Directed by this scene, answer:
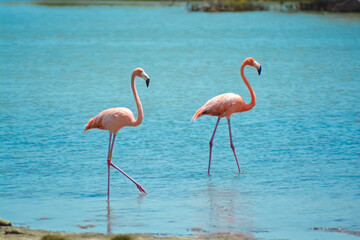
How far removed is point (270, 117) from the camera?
12.5m

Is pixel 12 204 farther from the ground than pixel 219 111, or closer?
closer

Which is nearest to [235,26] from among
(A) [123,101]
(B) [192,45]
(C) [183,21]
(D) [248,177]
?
(C) [183,21]

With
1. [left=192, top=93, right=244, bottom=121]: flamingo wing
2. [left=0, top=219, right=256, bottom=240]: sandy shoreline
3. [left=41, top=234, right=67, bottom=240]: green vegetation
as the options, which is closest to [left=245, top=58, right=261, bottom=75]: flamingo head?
[left=192, top=93, right=244, bottom=121]: flamingo wing

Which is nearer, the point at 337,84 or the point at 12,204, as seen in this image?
the point at 12,204

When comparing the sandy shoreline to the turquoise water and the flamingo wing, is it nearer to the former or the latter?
the turquoise water

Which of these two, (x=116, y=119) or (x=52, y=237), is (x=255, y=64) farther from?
(x=52, y=237)

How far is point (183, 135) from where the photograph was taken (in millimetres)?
10836

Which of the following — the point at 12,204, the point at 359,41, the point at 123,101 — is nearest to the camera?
the point at 12,204

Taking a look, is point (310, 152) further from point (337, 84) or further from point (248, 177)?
point (337, 84)

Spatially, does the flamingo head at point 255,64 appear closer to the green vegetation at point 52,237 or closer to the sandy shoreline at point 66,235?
the sandy shoreline at point 66,235

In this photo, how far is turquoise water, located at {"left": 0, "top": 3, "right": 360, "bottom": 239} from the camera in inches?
255

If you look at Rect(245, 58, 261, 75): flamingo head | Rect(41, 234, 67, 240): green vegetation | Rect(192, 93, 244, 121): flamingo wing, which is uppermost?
Rect(245, 58, 261, 75): flamingo head

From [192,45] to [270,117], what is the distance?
18.3 metres

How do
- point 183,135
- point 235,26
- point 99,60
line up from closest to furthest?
point 183,135 < point 99,60 < point 235,26
